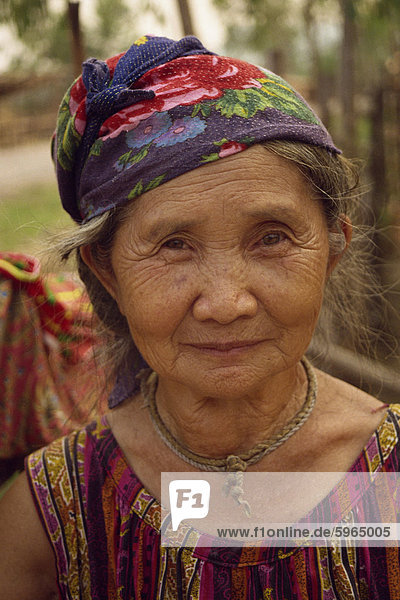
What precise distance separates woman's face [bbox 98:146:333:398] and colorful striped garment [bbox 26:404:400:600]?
0.47 metres

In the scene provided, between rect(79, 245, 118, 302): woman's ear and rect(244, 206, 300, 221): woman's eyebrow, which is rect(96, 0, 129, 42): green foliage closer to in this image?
rect(79, 245, 118, 302): woman's ear

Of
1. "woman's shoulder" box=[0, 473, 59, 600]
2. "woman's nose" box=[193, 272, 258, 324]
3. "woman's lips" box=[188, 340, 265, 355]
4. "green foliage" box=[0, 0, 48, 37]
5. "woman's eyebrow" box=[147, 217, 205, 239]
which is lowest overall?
"woman's shoulder" box=[0, 473, 59, 600]

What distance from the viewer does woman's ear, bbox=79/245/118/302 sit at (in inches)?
66.7

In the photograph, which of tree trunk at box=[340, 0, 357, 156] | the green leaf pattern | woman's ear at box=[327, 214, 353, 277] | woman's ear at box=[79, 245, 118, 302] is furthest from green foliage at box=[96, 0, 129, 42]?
woman's ear at box=[327, 214, 353, 277]

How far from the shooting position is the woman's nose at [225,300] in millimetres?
1394

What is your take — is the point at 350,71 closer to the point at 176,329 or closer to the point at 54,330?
the point at 54,330

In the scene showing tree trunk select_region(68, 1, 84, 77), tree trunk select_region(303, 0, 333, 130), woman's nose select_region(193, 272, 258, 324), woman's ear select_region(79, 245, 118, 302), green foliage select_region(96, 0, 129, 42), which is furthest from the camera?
tree trunk select_region(303, 0, 333, 130)

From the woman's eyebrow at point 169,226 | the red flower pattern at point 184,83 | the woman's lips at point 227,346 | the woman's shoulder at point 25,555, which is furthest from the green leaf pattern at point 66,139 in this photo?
the woman's shoulder at point 25,555

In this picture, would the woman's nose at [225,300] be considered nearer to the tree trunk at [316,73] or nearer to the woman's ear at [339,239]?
the woman's ear at [339,239]

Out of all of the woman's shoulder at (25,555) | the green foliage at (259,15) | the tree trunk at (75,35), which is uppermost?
the green foliage at (259,15)

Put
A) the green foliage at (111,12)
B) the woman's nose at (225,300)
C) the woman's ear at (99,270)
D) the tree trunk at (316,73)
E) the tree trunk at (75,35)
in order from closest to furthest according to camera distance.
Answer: the woman's nose at (225,300) → the woman's ear at (99,270) → the tree trunk at (75,35) → the green foliage at (111,12) → the tree trunk at (316,73)

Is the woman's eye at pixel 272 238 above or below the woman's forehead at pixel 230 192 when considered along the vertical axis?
below

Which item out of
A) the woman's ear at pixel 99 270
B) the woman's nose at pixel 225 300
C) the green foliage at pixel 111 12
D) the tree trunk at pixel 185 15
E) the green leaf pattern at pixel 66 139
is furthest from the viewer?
the green foliage at pixel 111 12

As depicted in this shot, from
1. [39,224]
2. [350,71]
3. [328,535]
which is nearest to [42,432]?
[39,224]
